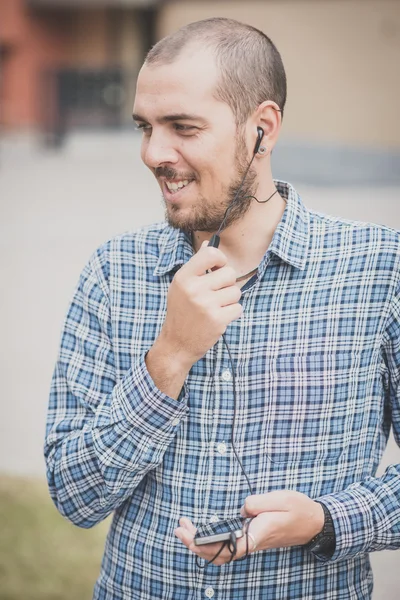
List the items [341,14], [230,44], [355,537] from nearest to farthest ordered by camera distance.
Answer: [355,537] < [230,44] < [341,14]

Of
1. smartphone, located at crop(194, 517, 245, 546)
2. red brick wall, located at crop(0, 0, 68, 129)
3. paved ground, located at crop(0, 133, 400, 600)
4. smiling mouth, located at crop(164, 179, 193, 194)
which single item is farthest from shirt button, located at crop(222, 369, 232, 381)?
red brick wall, located at crop(0, 0, 68, 129)

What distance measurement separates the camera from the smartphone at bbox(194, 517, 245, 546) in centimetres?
154

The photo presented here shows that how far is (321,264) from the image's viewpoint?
1.87 meters

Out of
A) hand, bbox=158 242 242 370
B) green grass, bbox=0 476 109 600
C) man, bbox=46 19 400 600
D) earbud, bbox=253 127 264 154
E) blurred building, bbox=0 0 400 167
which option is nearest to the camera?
hand, bbox=158 242 242 370

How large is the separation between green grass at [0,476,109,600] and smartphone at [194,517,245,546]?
6.93 feet

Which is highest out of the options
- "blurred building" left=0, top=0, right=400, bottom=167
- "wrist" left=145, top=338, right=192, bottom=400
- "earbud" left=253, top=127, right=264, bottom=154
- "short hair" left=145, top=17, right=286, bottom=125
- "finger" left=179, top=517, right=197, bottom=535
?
"blurred building" left=0, top=0, right=400, bottom=167

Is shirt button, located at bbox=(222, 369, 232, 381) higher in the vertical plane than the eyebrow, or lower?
lower

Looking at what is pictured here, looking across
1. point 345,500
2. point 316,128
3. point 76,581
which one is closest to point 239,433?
point 345,500

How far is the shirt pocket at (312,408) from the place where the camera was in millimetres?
1802

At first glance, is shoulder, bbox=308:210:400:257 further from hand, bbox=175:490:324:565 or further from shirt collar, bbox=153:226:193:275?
hand, bbox=175:490:324:565

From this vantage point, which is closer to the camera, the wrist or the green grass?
the wrist

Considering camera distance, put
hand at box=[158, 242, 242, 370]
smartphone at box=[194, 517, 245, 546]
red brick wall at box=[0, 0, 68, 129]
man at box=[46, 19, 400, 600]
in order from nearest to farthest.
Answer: smartphone at box=[194, 517, 245, 546], hand at box=[158, 242, 242, 370], man at box=[46, 19, 400, 600], red brick wall at box=[0, 0, 68, 129]

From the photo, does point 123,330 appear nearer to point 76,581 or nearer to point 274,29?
point 76,581

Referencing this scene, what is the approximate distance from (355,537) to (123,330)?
70 cm
